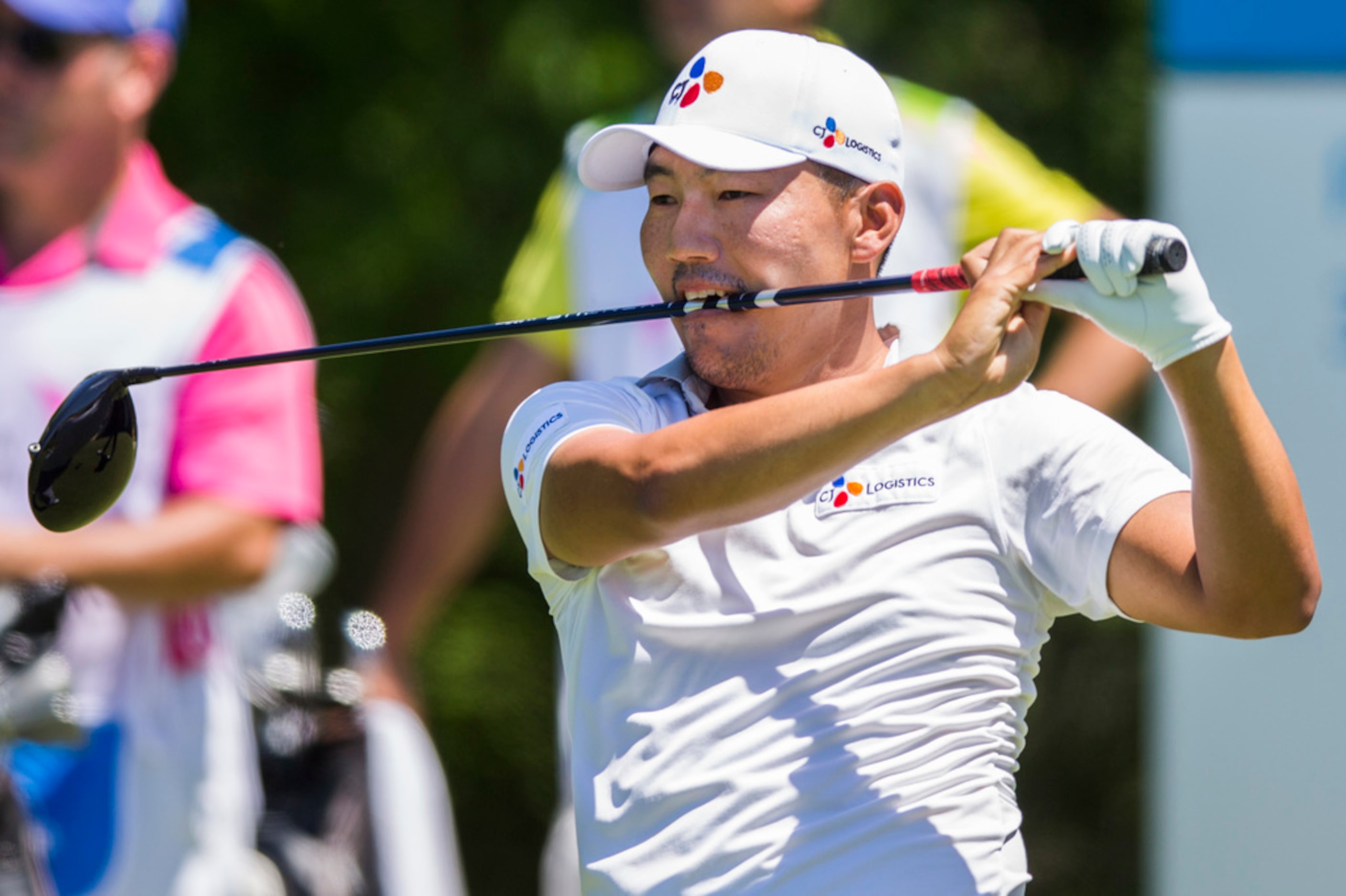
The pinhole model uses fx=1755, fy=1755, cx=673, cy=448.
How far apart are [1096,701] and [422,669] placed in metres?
2.17

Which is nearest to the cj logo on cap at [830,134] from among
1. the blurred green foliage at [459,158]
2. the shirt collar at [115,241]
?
the shirt collar at [115,241]

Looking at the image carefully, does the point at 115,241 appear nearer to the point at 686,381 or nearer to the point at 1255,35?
the point at 686,381

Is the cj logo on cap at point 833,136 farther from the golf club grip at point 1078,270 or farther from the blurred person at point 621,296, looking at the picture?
the blurred person at point 621,296

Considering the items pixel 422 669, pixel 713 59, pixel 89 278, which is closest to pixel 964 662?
pixel 713 59

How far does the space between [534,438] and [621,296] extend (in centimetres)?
114

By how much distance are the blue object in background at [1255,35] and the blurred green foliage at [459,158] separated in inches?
83.5

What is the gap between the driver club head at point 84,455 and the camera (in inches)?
85.7

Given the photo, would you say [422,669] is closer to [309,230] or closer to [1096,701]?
[309,230]

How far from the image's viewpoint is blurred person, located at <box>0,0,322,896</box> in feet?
9.65

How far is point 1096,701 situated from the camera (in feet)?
18.7

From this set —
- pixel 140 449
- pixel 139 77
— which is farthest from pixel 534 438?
pixel 139 77

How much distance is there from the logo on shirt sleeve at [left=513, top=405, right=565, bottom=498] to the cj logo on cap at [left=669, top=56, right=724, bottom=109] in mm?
381

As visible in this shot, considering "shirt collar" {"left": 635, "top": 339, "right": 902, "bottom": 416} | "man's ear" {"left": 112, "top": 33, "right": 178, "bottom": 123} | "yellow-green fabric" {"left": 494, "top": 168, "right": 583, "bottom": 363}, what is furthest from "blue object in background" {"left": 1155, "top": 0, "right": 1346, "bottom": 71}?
"man's ear" {"left": 112, "top": 33, "right": 178, "bottom": 123}

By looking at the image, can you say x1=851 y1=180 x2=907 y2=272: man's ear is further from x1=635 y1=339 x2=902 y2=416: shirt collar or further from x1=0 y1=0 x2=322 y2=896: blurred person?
x1=0 y1=0 x2=322 y2=896: blurred person
